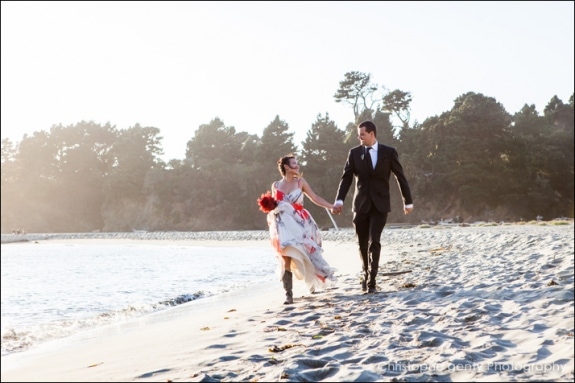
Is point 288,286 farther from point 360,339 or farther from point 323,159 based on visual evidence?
point 323,159

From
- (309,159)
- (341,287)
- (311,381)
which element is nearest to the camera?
(311,381)

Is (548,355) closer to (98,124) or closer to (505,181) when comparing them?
(505,181)

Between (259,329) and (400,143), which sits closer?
(259,329)

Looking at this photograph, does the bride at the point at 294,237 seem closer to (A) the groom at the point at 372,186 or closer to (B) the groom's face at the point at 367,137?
(A) the groom at the point at 372,186

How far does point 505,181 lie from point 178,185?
32.3 metres

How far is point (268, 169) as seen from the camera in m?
53.9

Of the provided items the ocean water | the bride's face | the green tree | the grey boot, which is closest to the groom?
the bride's face

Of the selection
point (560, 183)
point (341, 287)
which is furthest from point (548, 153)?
point (341, 287)

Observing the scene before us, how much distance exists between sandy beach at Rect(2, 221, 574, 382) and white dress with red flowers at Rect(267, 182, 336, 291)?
0.26 metres

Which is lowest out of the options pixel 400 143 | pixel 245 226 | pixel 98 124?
pixel 245 226

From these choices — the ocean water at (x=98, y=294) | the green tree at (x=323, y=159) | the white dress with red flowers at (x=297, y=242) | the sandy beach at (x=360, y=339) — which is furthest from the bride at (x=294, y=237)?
the green tree at (x=323, y=159)

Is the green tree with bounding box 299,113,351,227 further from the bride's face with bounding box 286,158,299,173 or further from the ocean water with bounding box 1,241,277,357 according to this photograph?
the bride's face with bounding box 286,158,299,173

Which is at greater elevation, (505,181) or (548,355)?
(505,181)

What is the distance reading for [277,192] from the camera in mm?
6828
